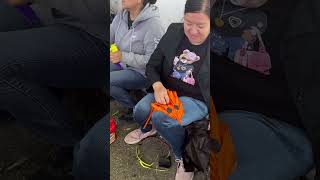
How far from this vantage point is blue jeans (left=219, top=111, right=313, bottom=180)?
1159 millimetres

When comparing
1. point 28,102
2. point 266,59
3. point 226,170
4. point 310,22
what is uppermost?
point 310,22

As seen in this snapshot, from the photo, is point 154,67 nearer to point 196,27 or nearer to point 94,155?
point 196,27

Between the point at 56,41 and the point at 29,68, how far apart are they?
0.34 feet

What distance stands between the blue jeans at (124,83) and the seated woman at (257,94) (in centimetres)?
22

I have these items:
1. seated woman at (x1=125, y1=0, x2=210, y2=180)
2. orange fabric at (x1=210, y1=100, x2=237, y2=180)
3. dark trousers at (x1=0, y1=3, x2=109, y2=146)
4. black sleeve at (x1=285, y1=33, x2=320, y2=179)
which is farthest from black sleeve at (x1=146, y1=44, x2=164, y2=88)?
black sleeve at (x1=285, y1=33, x2=320, y2=179)

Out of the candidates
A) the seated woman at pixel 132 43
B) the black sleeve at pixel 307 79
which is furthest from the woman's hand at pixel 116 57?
the black sleeve at pixel 307 79

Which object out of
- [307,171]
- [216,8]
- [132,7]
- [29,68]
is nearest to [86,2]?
[132,7]

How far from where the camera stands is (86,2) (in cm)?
104

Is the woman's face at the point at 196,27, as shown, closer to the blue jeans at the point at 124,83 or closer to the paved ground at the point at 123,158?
the blue jeans at the point at 124,83

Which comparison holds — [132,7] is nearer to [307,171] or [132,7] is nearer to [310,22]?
[310,22]

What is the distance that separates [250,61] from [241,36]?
0.27 ft

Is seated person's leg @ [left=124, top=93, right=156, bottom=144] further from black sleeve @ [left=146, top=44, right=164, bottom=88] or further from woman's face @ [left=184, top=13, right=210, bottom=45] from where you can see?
woman's face @ [left=184, top=13, right=210, bottom=45]

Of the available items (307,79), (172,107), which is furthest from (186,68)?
(307,79)

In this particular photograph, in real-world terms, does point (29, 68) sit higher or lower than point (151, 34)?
lower
